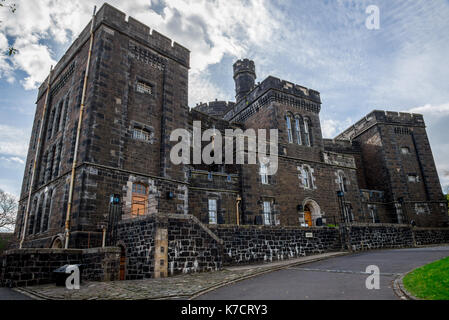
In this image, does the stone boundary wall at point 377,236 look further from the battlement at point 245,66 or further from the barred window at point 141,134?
the battlement at point 245,66

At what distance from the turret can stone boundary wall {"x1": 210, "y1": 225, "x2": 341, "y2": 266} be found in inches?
844

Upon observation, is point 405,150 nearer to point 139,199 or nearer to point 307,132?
point 307,132

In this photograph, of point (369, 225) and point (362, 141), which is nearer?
point (369, 225)

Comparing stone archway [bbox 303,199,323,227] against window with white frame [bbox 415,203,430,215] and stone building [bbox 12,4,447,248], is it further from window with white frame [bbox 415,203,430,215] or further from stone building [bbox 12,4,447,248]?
window with white frame [bbox 415,203,430,215]

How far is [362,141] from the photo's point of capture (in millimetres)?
31938

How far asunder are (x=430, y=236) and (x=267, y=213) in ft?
39.8

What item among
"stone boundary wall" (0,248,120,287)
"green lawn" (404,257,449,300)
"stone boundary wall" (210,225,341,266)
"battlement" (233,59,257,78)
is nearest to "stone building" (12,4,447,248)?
"stone boundary wall" (0,248,120,287)

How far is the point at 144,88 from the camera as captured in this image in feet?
61.8

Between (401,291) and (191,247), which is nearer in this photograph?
(401,291)

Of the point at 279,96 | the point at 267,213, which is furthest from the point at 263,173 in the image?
the point at 279,96

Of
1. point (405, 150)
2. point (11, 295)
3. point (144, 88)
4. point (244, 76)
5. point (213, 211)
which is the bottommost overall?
point (11, 295)
